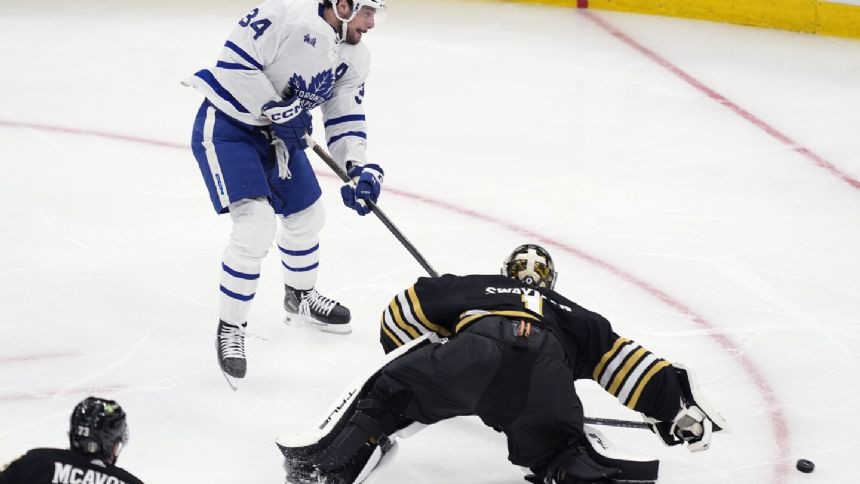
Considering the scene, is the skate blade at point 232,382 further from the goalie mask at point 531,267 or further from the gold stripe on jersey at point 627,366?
the gold stripe on jersey at point 627,366

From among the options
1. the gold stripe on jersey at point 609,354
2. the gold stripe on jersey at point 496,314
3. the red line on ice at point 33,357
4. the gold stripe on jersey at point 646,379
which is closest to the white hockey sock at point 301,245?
the red line on ice at point 33,357

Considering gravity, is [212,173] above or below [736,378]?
above

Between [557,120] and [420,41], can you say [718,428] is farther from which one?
[420,41]

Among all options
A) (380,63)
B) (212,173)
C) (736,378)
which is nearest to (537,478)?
(736,378)

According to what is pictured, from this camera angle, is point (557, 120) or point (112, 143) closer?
point (112, 143)

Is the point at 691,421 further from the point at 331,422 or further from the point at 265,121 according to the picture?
the point at 265,121

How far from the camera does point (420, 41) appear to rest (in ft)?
24.2

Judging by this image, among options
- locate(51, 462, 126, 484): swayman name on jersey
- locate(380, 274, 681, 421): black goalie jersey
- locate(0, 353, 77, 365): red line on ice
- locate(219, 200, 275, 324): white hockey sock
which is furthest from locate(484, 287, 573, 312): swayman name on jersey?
locate(0, 353, 77, 365): red line on ice

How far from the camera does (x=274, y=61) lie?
407 centimetres

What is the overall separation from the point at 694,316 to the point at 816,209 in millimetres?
1112

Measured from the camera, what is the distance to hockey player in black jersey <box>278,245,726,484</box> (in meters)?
3.35

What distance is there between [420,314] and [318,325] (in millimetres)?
962

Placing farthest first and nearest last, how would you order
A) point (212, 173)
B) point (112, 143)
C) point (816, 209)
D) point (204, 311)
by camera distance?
point (112, 143) < point (816, 209) < point (204, 311) < point (212, 173)

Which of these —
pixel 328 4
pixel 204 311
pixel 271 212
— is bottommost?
pixel 204 311
